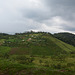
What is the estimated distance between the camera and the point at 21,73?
28.5m

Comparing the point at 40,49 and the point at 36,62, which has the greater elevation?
the point at 36,62

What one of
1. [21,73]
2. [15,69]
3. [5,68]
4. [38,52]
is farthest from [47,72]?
[38,52]

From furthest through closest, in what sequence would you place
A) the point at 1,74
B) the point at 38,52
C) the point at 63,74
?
the point at 38,52, the point at 63,74, the point at 1,74

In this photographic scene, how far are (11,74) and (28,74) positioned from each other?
5.33m

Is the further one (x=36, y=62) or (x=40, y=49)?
(x=40, y=49)

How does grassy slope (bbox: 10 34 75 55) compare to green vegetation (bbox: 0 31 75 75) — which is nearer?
green vegetation (bbox: 0 31 75 75)

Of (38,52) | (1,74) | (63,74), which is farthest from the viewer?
(38,52)

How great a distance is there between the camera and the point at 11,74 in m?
28.0

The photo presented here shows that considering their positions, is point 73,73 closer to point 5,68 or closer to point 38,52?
point 5,68

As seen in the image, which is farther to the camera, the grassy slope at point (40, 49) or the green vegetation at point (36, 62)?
the grassy slope at point (40, 49)

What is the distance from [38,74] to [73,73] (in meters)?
12.3

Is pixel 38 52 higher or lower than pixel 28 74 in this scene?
lower

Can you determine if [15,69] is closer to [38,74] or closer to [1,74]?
[1,74]

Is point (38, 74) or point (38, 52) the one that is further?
point (38, 52)
